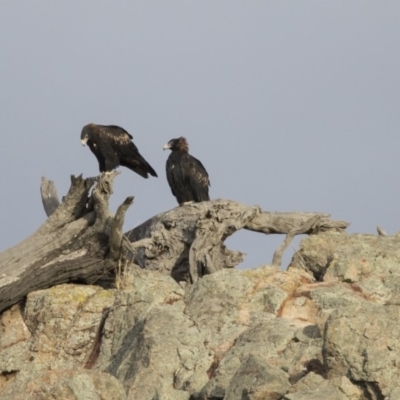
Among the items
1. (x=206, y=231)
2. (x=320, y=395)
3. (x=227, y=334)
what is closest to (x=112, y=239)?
(x=206, y=231)

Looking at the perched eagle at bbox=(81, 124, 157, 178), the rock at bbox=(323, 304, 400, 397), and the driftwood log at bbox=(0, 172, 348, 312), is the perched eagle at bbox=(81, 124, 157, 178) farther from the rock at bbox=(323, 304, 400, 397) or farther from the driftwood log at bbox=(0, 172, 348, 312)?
the rock at bbox=(323, 304, 400, 397)

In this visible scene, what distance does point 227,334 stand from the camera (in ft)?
44.5

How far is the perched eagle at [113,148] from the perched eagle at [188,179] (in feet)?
2.39

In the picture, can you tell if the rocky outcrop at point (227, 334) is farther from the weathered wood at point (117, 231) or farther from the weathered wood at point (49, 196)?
the weathered wood at point (49, 196)

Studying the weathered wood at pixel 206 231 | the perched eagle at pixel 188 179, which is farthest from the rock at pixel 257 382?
the perched eagle at pixel 188 179

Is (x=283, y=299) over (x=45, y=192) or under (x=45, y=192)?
under

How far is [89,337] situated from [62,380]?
15.0 ft

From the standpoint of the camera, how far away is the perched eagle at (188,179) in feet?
71.9

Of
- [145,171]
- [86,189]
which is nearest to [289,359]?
[86,189]

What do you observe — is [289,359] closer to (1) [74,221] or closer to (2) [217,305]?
(2) [217,305]

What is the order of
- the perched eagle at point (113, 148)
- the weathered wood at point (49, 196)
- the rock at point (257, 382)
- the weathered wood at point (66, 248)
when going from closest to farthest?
1. the rock at point (257, 382)
2. the weathered wood at point (66, 248)
3. the weathered wood at point (49, 196)
4. the perched eagle at point (113, 148)

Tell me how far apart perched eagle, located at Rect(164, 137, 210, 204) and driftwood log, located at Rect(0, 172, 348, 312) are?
2.30 m

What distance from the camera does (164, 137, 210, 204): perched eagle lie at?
21906 millimetres

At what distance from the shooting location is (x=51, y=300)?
1614 cm
